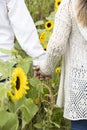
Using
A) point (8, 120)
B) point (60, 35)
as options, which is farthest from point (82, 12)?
point (8, 120)

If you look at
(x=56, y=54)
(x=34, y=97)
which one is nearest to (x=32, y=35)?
(x=56, y=54)

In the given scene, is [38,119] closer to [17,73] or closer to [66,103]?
[66,103]

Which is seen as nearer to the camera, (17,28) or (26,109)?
(26,109)

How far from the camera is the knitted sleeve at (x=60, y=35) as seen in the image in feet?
5.75

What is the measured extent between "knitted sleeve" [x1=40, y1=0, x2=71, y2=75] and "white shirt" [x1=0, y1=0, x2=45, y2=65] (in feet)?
0.34

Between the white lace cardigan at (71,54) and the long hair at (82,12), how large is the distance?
0.02 metres

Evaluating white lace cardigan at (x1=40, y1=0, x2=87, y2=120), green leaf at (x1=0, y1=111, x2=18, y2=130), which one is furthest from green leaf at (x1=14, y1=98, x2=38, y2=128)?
white lace cardigan at (x1=40, y1=0, x2=87, y2=120)

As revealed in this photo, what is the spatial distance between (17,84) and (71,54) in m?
0.35

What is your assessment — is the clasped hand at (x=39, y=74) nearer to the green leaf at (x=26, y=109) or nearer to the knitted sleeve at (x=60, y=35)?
the knitted sleeve at (x=60, y=35)

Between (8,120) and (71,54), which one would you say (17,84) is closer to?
(8,120)

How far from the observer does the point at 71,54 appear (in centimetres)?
183

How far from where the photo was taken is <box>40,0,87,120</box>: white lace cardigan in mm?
1752

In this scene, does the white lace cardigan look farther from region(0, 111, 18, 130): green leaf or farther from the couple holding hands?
region(0, 111, 18, 130): green leaf

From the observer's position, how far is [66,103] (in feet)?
6.16
